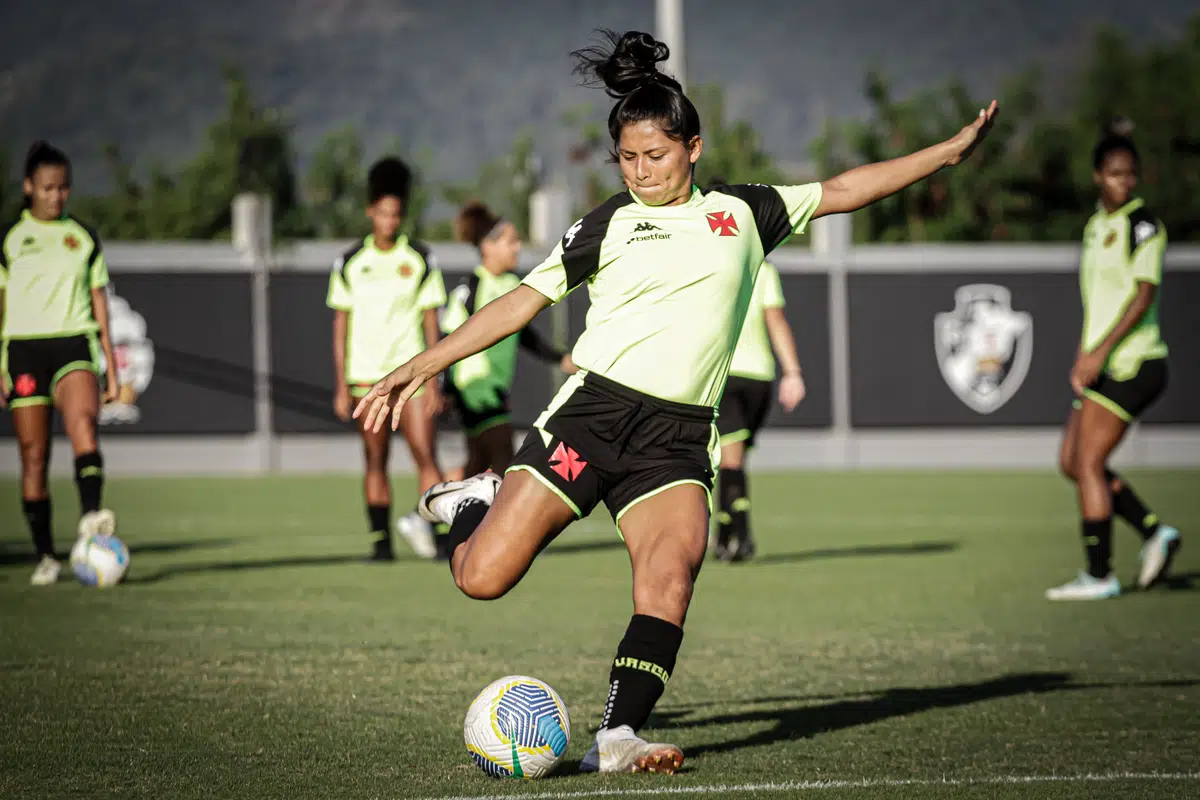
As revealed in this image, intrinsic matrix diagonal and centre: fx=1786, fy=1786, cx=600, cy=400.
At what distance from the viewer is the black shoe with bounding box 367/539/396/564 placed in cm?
1202

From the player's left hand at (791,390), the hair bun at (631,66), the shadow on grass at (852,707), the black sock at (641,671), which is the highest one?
the hair bun at (631,66)

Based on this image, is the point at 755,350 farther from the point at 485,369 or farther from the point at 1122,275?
the point at 1122,275

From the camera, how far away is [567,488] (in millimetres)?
5621

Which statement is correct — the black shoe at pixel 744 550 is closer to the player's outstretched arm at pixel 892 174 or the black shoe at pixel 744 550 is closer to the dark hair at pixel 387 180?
the dark hair at pixel 387 180

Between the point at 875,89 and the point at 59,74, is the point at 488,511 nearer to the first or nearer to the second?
the point at 875,89

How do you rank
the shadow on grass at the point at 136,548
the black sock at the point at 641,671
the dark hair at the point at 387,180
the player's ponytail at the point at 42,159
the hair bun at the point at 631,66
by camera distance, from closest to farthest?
the black sock at the point at 641,671, the hair bun at the point at 631,66, the player's ponytail at the point at 42,159, the dark hair at the point at 387,180, the shadow on grass at the point at 136,548

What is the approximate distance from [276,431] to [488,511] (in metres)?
16.8

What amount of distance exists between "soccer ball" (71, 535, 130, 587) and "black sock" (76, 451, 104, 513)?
33cm

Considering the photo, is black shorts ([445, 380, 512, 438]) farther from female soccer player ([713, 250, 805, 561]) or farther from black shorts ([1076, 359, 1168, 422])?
black shorts ([1076, 359, 1168, 422])

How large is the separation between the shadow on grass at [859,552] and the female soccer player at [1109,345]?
A: 2.55 m

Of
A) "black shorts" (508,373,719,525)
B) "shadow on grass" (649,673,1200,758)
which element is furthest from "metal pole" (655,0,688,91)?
"black shorts" (508,373,719,525)

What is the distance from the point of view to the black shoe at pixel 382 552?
12.0 metres

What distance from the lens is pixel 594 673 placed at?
24.5 feet

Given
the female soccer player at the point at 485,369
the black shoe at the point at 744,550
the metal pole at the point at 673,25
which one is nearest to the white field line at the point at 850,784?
the black shoe at the point at 744,550
